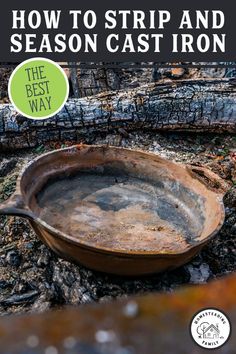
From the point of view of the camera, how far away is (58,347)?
9.22 feet

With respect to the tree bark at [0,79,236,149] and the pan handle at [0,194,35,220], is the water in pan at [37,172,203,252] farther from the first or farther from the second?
the tree bark at [0,79,236,149]

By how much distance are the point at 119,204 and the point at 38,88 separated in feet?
3.94

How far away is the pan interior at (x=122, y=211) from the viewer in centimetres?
358

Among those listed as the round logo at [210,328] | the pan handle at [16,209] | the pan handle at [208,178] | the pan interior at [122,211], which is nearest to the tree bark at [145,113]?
the pan interior at [122,211]

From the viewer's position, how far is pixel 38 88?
4.36m

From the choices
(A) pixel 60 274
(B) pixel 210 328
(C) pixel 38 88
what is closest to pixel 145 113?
(C) pixel 38 88

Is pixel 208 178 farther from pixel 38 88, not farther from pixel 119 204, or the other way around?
pixel 38 88

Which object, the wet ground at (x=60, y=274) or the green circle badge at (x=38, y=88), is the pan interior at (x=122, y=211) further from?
the green circle badge at (x=38, y=88)

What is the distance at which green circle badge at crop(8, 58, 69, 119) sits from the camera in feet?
14.4

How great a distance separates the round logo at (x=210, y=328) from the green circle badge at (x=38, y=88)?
7.77 ft

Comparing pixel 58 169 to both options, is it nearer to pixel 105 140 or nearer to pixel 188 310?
pixel 105 140

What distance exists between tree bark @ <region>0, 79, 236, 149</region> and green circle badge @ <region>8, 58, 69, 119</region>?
0.10 meters

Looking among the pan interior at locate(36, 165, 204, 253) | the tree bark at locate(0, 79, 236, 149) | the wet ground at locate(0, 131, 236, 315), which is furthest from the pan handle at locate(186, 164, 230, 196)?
the tree bark at locate(0, 79, 236, 149)

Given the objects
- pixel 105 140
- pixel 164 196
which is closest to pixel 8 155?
pixel 105 140
